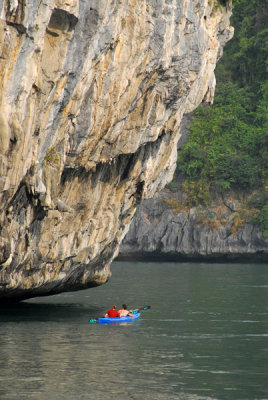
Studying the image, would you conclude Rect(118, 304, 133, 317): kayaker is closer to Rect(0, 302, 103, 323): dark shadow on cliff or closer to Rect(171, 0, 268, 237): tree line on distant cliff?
Rect(0, 302, 103, 323): dark shadow on cliff

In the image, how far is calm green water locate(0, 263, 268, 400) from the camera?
23125 mm

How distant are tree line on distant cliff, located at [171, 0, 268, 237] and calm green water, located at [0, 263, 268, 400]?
47.8m

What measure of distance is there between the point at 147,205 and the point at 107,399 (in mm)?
82789

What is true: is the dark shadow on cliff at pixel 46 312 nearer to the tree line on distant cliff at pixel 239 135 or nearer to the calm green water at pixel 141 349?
the calm green water at pixel 141 349

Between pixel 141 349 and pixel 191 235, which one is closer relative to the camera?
pixel 141 349

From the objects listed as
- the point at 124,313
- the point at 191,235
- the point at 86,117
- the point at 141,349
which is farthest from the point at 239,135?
the point at 141,349

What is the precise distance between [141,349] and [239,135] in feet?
249

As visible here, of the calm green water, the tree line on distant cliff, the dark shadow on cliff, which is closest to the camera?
the calm green water

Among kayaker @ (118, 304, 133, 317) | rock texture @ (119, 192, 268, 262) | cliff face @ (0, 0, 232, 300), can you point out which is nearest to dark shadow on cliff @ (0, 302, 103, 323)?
cliff face @ (0, 0, 232, 300)

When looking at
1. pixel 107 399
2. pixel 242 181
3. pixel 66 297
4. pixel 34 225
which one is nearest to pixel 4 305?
pixel 66 297

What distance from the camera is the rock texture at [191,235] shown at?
9769cm

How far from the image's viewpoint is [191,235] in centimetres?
9944

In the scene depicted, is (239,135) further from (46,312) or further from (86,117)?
(86,117)

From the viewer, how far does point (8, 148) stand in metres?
26.7
